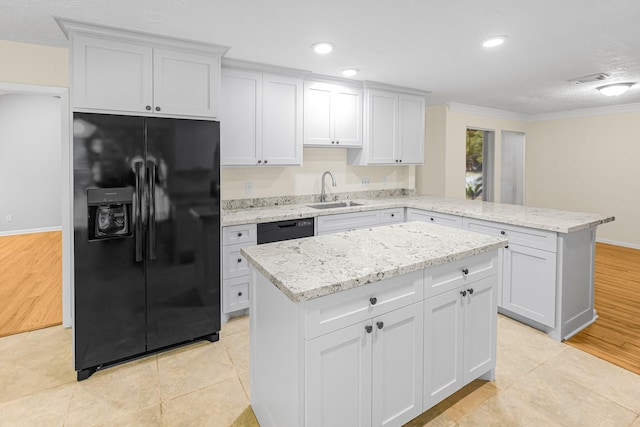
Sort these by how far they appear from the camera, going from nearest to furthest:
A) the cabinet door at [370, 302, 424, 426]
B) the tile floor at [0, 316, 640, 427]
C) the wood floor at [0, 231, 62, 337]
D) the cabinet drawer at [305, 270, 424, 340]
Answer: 1. the cabinet drawer at [305, 270, 424, 340]
2. the cabinet door at [370, 302, 424, 426]
3. the tile floor at [0, 316, 640, 427]
4. the wood floor at [0, 231, 62, 337]

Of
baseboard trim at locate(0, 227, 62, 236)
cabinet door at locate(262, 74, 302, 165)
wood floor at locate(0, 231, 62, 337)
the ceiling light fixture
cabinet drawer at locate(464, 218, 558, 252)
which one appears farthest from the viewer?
baseboard trim at locate(0, 227, 62, 236)

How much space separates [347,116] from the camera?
4008 mm

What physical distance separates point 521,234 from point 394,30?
1.92m

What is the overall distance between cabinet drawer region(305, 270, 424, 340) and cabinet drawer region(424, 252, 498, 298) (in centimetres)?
8

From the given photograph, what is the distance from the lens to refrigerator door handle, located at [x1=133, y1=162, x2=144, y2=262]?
239cm

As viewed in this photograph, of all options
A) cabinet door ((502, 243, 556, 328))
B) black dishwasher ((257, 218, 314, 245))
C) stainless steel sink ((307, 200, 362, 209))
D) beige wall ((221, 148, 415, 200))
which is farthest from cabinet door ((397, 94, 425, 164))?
cabinet door ((502, 243, 556, 328))

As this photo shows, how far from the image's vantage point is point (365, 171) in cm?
466

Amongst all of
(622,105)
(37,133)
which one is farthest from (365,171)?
(37,133)

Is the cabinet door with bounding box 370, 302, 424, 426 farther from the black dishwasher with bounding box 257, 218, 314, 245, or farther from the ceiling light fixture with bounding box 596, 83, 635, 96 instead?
the ceiling light fixture with bounding box 596, 83, 635, 96

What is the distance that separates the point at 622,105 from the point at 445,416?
20.4ft

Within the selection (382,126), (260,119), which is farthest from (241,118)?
(382,126)

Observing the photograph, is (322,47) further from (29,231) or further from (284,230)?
(29,231)

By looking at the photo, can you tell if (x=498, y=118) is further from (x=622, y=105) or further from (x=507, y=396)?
(x=507, y=396)

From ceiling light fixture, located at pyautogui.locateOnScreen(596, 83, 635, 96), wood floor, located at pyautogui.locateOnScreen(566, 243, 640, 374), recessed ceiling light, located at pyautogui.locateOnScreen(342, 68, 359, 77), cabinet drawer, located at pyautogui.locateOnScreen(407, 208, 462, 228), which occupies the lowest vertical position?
wood floor, located at pyautogui.locateOnScreen(566, 243, 640, 374)
